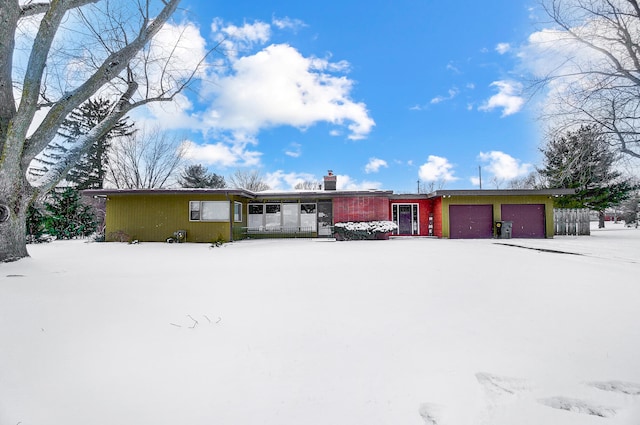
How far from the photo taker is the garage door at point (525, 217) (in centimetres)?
1563

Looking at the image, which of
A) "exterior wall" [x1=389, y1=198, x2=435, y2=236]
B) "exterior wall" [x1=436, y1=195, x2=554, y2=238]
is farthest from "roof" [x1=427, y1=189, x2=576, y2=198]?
"exterior wall" [x1=389, y1=198, x2=435, y2=236]

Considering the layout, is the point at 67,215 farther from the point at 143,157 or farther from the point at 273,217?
the point at 273,217

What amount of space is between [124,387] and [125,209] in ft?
46.9

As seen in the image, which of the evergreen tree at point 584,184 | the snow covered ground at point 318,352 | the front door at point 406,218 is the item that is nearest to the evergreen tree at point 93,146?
the front door at point 406,218

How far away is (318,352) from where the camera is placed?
2.53 m

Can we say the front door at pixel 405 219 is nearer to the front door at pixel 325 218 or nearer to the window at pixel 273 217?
the front door at pixel 325 218

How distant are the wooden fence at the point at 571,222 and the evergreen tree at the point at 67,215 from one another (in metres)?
27.0

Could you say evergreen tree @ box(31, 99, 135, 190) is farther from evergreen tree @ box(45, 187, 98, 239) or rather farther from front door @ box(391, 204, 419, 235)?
front door @ box(391, 204, 419, 235)

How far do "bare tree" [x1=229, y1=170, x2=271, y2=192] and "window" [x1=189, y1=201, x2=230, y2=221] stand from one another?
22.3 meters

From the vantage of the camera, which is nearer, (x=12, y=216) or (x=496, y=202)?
(x=12, y=216)

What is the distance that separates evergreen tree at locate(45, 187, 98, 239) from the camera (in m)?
15.9

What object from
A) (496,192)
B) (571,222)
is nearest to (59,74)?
(496,192)

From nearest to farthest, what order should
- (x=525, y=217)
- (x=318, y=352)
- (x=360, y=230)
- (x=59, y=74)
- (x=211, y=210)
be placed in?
(x=318, y=352)
(x=59, y=74)
(x=211, y=210)
(x=360, y=230)
(x=525, y=217)

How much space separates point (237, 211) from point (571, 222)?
18903 millimetres
